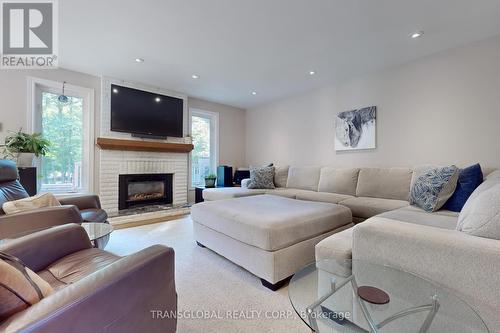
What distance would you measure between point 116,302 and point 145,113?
390cm

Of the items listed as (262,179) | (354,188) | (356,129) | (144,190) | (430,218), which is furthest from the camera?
(144,190)

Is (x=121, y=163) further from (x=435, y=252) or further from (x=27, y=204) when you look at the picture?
(x=435, y=252)

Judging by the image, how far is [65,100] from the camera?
11.1ft

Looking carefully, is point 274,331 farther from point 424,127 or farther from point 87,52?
point 87,52

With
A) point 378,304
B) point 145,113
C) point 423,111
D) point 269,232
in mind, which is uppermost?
point 145,113

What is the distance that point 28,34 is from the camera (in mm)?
2449

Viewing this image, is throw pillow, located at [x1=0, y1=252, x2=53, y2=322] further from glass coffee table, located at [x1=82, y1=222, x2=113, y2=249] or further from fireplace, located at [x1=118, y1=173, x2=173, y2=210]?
fireplace, located at [x1=118, y1=173, x2=173, y2=210]

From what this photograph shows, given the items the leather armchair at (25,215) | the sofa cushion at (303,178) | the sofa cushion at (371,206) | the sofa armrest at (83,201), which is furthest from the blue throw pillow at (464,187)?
the sofa armrest at (83,201)

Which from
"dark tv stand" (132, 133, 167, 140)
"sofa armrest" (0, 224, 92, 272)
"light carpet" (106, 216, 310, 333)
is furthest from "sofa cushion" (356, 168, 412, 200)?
"dark tv stand" (132, 133, 167, 140)

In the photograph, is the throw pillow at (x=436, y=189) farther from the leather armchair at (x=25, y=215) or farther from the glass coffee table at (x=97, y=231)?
the leather armchair at (x=25, y=215)

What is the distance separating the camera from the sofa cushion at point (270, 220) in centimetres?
176

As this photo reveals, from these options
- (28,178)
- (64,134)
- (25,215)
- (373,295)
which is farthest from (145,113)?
(373,295)

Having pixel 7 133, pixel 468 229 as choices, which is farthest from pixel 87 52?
pixel 468 229

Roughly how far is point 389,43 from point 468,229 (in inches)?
94.6
